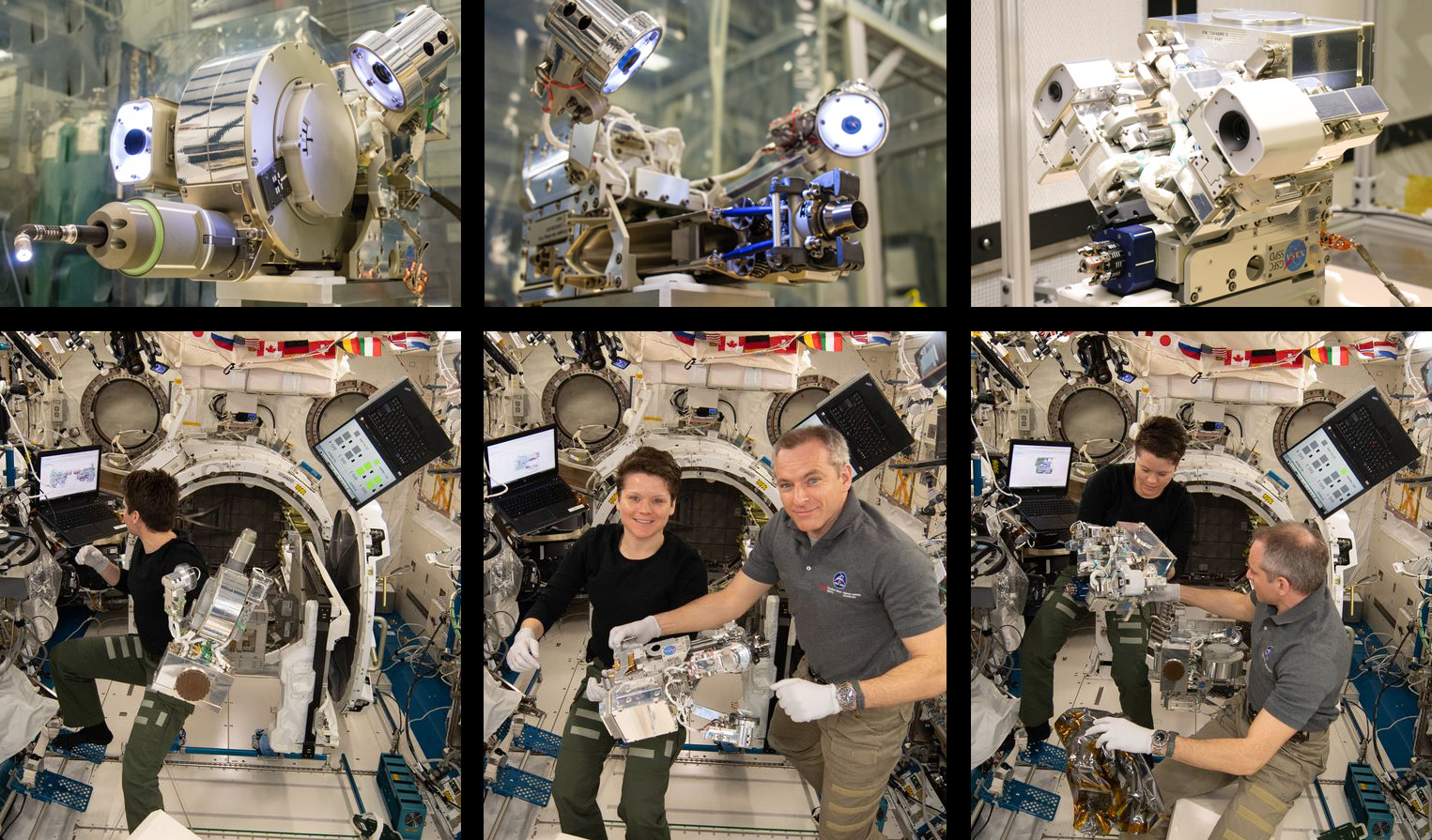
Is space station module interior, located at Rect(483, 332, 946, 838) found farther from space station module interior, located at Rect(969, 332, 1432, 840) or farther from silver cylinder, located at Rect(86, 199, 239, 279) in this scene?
silver cylinder, located at Rect(86, 199, 239, 279)

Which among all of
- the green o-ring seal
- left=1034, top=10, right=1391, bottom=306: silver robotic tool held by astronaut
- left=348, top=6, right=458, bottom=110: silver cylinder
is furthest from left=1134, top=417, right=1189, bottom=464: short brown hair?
the green o-ring seal

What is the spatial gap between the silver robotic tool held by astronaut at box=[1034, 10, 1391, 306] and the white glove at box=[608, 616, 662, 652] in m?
1.45

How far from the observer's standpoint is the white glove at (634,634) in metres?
2.76

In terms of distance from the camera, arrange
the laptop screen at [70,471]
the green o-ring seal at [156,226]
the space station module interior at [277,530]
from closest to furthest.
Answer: the green o-ring seal at [156,226] → the space station module interior at [277,530] → the laptop screen at [70,471]

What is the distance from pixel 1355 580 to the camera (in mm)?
2727

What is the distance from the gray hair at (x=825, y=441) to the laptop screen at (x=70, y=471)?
2.04 m

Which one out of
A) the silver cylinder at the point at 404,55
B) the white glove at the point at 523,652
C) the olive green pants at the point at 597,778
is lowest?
the olive green pants at the point at 597,778

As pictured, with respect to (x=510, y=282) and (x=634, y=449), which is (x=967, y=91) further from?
(x=510, y=282)

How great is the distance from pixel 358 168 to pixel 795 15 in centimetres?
175

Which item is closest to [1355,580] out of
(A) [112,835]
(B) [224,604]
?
(B) [224,604]

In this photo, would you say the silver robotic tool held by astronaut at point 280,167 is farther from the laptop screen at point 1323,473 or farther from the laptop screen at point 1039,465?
the laptop screen at point 1323,473

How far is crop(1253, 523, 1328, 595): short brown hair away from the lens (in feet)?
8.76

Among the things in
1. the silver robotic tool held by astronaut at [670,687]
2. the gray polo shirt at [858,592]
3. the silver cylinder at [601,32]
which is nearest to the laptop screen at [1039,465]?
the gray polo shirt at [858,592]

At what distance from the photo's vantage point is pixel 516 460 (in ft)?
9.32
